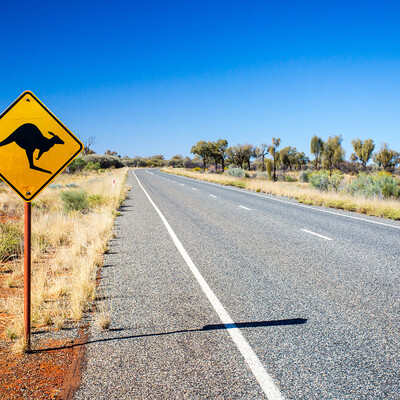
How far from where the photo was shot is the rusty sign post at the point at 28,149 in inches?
126

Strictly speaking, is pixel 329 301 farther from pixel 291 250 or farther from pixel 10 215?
pixel 10 215

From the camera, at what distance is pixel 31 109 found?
327 centimetres

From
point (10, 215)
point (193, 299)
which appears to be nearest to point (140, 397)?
point (193, 299)

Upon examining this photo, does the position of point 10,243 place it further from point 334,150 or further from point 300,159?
point 300,159

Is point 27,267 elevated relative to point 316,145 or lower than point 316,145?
lower

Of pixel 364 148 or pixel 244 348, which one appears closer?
pixel 244 348

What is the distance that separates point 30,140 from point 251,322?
3002mm

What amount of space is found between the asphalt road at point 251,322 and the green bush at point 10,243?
2.05 m

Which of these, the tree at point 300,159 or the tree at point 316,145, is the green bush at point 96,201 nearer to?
the tree at point 316,145

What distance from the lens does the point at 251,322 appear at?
12.5ft

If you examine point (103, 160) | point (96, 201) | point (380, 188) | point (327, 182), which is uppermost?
point (103, 160)

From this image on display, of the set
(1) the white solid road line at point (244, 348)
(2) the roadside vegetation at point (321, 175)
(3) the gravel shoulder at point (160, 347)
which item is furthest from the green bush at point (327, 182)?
(3) the gravel shoulder at point (160, 347)

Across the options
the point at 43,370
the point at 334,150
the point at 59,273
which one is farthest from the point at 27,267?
the point at 334,150

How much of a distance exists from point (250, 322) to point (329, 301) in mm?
1247
